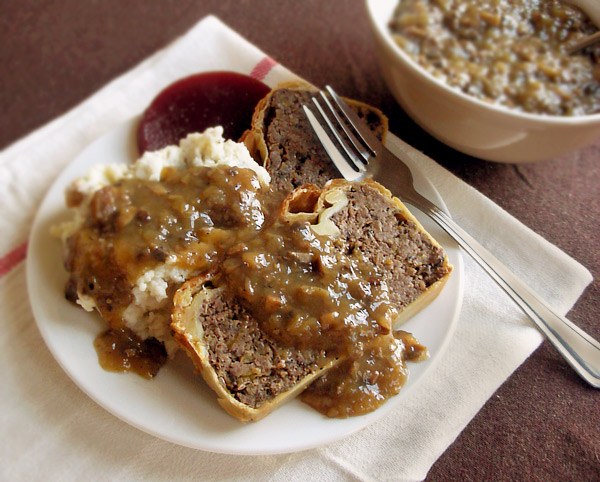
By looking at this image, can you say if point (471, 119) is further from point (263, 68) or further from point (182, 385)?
point (182, 385)

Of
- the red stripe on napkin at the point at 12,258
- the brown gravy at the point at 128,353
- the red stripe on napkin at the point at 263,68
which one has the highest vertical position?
the red stripe on napkin at the point at 263,68

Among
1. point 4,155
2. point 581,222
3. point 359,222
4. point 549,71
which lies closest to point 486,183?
point 581,222

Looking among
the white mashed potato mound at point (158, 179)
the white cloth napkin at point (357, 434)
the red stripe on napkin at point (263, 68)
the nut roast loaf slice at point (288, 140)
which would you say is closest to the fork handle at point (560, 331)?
the white cloth napkin at point (357, 434)

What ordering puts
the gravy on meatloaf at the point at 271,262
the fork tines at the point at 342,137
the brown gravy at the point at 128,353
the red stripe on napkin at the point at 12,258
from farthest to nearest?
the red stripe on napkin at the point at 12,258 → the fork tines at the point at 342,137 → the brown gravy at the point at 128,353 → the gravy on meatloaf at the point at 271,262

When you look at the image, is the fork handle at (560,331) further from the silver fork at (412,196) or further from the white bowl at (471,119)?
the white bowl at (471,119)

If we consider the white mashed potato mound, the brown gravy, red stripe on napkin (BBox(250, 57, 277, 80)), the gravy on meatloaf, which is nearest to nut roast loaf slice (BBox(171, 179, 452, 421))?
the gravy on meatloaf

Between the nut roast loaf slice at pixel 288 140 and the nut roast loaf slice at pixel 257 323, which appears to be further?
the nut roast loaf slice at pixel 288 140

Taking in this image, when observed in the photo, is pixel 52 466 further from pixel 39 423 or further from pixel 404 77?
pixel 404 77

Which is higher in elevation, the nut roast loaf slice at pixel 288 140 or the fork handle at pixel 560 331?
the nut roast loaf slice at pixel 288 140
